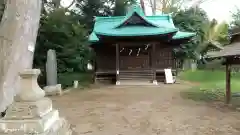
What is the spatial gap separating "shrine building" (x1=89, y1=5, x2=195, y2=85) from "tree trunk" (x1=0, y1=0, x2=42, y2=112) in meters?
10.9

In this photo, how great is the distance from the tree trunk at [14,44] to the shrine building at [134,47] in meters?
10.9

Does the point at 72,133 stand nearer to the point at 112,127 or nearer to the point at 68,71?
the point at 112,127

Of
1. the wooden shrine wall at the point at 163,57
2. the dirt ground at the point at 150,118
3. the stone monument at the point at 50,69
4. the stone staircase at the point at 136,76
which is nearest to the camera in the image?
the dirt ground at the point at 150,118

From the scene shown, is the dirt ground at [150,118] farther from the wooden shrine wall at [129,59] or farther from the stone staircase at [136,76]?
the wooden shrine wall at [129,59]

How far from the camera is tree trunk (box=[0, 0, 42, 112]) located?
5281mm

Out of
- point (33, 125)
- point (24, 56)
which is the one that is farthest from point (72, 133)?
point (33, 125)

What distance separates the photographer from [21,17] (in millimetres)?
5605

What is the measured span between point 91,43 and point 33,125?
15130mm

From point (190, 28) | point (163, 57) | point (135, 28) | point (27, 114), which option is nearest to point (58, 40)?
point (135, 28)

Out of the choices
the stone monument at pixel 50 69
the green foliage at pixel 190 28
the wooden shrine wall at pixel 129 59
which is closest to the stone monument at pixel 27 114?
the stone monument at pixel 50 69

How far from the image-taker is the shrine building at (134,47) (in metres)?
17.0

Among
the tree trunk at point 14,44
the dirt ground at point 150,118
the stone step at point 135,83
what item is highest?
the tree trunk at point 14,44

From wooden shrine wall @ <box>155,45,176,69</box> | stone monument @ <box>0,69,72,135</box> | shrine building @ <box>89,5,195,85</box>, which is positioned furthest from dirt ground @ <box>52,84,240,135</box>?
wooden shrine wall @ <box>155,45,176,69</box>

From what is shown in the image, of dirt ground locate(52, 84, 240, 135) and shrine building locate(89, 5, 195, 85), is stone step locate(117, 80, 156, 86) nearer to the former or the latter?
shrine building locate(89, 5, 195, 85)
